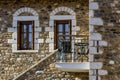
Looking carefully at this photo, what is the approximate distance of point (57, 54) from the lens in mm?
13320

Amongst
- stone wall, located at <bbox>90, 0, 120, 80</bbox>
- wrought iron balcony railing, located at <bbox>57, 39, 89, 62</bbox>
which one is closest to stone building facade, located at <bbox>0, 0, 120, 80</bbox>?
wrought iron balcony railing, located at <bbox>57, 39, 89, 62</bbox>

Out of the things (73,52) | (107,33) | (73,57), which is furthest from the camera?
(73,52)

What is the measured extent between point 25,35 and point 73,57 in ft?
9.14

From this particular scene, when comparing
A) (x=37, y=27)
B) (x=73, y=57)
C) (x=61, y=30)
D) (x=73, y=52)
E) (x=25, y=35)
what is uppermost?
(x=37, y=27)

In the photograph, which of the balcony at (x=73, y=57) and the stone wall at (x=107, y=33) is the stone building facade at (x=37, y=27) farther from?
the stone wall at (x=107, y=33)

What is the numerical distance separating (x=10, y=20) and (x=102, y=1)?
4.97m

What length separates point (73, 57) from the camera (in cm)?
1302

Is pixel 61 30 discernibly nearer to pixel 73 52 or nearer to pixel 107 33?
pixel 73 52

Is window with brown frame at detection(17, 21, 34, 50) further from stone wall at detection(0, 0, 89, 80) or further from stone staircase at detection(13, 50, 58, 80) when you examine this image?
stone staircase at detection(13, 50, 58, 80)

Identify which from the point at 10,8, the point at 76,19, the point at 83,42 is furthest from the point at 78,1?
the point at 10,8

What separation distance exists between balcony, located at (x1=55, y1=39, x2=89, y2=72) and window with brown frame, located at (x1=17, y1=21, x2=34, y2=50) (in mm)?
1710

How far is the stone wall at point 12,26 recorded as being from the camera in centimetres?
1459

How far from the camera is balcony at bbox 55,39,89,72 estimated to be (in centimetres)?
1226

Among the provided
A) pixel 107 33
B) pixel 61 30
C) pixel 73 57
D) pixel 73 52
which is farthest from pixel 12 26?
pixel 107 33
